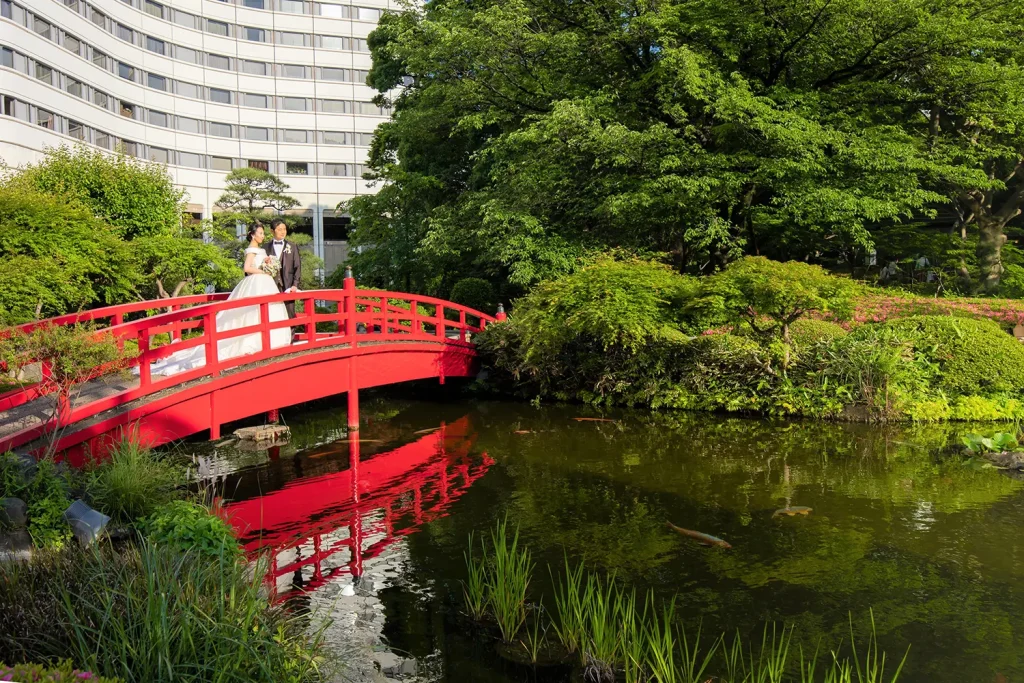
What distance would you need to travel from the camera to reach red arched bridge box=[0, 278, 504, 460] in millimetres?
7785

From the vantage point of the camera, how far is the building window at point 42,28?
32.4 m

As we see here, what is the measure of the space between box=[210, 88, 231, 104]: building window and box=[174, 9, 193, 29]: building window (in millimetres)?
3417

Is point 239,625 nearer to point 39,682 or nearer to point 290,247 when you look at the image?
point 39,682

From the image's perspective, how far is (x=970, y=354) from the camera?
1305 cm

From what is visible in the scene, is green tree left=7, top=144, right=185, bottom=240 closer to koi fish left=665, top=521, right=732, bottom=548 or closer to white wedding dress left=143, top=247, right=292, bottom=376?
white wedding dress left=143, top=247, right=292, bottom=376

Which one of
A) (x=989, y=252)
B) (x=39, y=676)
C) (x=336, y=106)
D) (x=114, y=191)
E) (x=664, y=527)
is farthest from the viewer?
(x=336, y=106)

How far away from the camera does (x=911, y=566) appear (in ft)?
21.9

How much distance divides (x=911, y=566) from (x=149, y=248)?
60.8ft

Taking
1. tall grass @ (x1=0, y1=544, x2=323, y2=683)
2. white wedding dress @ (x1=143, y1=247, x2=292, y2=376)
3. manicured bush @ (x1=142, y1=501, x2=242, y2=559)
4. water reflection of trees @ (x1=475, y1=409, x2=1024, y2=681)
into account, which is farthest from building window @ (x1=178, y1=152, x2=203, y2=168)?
tall grass @ (x1=0, y1=544, x2=323, y2=683)

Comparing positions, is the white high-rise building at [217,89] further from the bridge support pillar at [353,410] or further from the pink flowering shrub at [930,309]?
the pink flowering shrub at [930,309]

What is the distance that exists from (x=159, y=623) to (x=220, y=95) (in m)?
45.3

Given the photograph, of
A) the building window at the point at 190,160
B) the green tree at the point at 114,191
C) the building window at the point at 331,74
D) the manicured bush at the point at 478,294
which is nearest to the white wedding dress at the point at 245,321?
the manicured bush at the point at 478,294

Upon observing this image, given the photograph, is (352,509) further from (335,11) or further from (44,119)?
(335,11)

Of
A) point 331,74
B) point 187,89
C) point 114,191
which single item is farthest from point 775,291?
point 331,74
